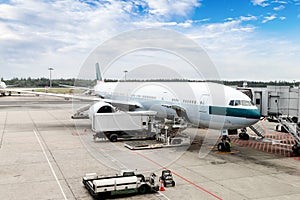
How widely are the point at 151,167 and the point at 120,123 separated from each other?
7.19 meters

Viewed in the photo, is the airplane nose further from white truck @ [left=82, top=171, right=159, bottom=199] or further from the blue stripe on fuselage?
white truck @ [left=82, top=171, right=159, bottom=199]

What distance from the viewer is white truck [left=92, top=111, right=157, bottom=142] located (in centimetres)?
2191

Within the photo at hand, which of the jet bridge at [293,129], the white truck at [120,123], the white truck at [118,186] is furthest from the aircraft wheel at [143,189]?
the jet bridge at [293,129]

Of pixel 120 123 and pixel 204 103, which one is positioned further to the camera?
pixel 120 123

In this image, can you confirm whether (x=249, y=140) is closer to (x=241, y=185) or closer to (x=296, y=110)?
(x=296, y=110)

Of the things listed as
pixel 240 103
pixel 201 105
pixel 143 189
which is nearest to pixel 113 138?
pixel 201 105

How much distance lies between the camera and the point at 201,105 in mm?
18953

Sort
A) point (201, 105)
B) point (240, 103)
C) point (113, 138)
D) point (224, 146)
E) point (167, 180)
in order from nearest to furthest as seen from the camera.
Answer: point (167, 180) → point (240, 103) → point (201, 105) → point (224, 146) → point (113, 138)

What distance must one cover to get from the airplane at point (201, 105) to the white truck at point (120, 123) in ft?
4.48

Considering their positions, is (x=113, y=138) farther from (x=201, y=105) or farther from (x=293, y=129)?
(x=293, y=129)

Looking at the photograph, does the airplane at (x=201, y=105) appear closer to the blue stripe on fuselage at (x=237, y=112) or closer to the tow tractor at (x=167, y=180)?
the blue stripe on fuselage at (x=237, y=112)

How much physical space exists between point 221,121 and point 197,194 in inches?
277

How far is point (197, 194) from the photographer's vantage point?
11.7 meters

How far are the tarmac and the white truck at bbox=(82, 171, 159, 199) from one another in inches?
14.1
